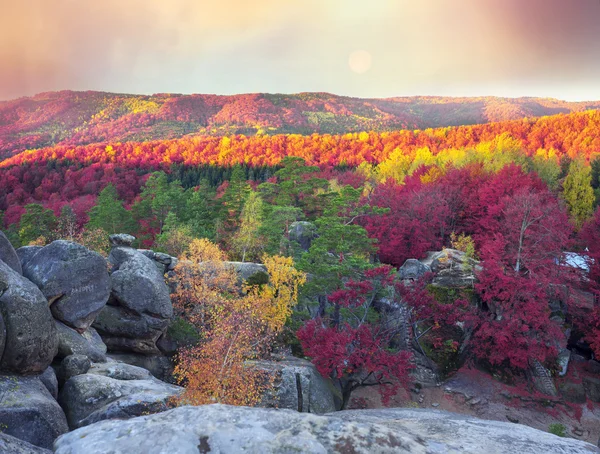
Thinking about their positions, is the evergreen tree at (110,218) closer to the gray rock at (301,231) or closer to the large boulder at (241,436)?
the gray rock at (301,231)

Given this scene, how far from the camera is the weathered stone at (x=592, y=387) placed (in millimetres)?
22953

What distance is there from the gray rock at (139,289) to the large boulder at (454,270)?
19502 mm

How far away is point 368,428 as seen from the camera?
5.07 m

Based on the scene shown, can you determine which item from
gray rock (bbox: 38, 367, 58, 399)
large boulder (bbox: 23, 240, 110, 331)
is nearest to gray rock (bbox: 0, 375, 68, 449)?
gray rock (bbox: 38, 367, 58, 399)

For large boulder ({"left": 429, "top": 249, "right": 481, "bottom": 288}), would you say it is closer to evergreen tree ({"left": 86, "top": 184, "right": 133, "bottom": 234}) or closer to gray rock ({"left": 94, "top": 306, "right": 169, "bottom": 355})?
gray rock ({"left": 94, "top": 306, "right": 169, "bottom": 355})

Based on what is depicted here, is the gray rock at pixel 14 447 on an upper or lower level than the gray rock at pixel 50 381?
upper

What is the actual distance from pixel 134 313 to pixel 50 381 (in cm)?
825

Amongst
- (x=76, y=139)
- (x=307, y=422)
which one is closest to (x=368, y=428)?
(x=307, y=422)

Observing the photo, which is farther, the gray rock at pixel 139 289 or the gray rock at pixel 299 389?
the gray rock at pixel 139 289

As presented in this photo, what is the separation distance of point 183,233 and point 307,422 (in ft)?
106

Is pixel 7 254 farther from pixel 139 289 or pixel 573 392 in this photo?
pixel 573 392

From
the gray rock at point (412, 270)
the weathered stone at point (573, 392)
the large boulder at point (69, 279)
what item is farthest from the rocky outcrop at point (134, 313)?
the weathered stone at point (573, 392)

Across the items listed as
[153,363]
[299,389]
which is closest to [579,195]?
[299,389]

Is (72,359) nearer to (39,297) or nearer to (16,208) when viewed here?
(39,297)
